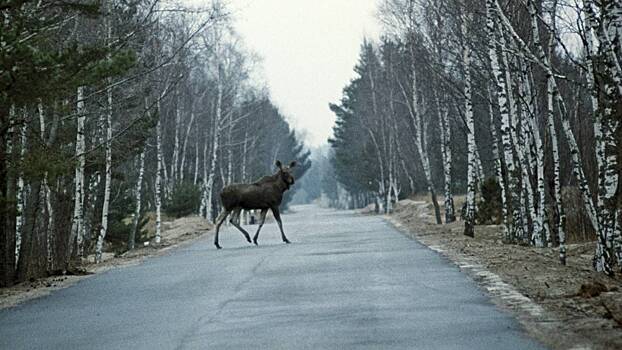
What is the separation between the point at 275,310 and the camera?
35.3ft

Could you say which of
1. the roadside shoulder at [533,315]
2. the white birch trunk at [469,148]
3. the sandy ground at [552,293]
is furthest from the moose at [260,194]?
the roadside shoulder at [533,315]

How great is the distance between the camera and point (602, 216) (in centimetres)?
1453

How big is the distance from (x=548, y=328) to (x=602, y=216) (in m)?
6.50

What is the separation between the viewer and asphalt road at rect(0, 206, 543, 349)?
8.52 meters

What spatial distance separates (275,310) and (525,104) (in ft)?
37.2

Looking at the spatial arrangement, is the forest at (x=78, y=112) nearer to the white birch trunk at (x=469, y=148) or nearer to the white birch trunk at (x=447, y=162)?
the white birch trunk at (x=469, y=148)

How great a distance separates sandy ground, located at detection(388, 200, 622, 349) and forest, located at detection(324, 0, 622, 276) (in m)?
1.07

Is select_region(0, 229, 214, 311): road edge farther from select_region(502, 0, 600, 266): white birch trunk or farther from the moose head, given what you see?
select_region(502, 0, 600, 266): white birch trunk

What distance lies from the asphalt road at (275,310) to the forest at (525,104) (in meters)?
3.17

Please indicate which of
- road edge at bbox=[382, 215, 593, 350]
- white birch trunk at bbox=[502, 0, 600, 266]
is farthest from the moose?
white birch trunk at bbox=[502, 0, 600, 266]

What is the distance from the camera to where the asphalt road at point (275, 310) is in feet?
28.0

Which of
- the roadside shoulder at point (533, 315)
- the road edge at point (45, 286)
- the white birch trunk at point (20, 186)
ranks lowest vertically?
the roadside shoulder at point (533, 315)

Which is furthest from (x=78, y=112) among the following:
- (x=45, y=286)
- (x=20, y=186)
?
(x=45, y=286)

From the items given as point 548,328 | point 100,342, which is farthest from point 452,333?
point 100,342
